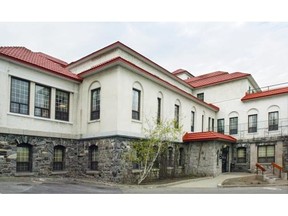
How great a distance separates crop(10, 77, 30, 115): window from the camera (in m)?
11.6

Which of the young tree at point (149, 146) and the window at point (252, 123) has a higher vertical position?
the window at point (252, 123)

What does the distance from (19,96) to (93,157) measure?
4.43 metres

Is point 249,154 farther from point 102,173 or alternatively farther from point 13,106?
point 13,106

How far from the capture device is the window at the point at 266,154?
62.0 feet

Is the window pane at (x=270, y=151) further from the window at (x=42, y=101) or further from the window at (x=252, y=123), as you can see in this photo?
the window at (x=42, y=101)

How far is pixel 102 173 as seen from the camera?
1257cm

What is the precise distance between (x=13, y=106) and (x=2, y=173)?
280 centimetres

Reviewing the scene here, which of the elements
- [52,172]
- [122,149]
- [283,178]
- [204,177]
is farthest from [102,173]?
[283,178]

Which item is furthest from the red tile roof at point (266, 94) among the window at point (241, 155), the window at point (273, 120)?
the window at point (241, 155)

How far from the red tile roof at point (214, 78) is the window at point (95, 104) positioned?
43.0ft

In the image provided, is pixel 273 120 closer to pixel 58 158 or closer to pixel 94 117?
pixel 94 117

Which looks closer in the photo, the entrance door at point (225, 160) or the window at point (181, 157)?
the window at point (181, 157)

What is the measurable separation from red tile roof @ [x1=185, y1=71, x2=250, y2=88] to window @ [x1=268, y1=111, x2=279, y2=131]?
387 cm

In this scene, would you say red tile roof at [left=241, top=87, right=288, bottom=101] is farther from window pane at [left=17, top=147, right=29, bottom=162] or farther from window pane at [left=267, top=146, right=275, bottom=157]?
window pane at [left=17, top=147, right=29, bottom=162]
